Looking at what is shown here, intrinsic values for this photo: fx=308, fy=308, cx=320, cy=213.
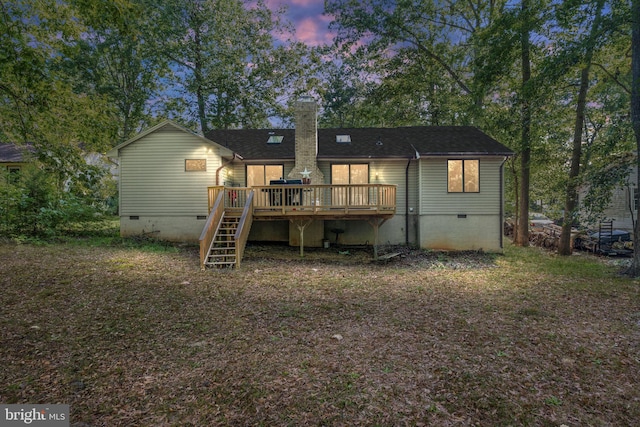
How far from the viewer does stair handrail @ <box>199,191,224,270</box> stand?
9117mm

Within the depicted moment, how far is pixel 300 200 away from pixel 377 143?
5.47 meters

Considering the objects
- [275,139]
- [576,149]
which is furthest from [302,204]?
[576,149]

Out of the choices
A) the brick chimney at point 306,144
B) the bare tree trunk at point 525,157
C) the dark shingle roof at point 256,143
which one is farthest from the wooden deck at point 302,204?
the bare tree trunk at point 525,157

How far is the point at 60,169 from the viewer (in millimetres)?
5125

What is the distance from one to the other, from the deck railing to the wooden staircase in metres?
0.71

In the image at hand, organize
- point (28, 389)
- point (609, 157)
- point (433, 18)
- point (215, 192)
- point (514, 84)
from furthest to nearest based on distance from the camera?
point (433, 18)
point (514, 84)
point (215, 192)
point (609, 157)
point (28, 389)

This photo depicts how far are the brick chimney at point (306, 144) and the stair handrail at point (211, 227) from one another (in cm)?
351

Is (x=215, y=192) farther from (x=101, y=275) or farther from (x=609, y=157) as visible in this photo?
(x=609, y=157)

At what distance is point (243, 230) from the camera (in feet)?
34.1

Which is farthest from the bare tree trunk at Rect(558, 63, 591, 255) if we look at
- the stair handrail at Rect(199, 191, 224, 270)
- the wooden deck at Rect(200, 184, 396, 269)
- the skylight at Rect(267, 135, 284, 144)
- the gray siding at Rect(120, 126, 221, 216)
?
the gray siding at Rect(120, 126, 221, 216)

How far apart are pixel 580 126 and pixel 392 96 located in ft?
37.1

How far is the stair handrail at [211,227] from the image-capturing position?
9117mm

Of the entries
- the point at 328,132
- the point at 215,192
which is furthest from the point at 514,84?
the point at 215,192

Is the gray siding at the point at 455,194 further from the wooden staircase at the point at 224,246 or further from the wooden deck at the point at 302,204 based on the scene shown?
the wooden staircase at the point at 224,246
